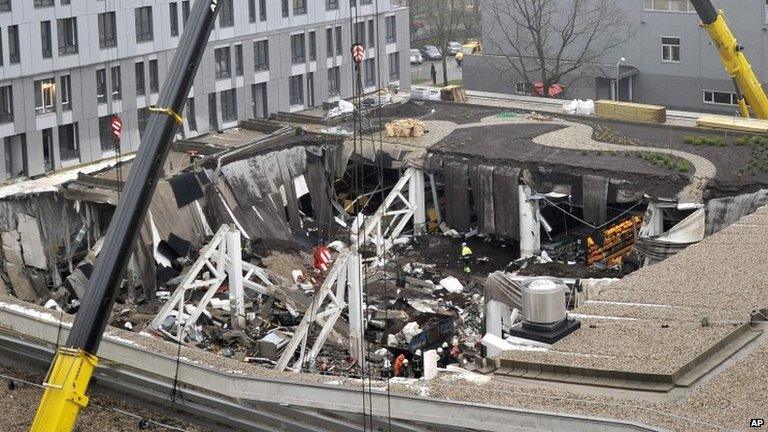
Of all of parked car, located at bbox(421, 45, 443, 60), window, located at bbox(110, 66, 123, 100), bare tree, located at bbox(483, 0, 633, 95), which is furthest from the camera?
parked car, located at bbox(421, 45, 443, 60)

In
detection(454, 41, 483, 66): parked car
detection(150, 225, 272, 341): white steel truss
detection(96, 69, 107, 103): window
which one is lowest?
detection(150, 225, 272, 341): white steel truss

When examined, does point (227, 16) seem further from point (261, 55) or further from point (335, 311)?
point (335, 311)

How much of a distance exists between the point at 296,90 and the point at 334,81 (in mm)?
1672

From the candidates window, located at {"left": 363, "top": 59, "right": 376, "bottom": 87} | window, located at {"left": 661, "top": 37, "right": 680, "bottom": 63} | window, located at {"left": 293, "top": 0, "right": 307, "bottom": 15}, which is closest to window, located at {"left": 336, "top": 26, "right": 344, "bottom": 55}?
window, located at {"left": 363, "top": 59, "right": 376, "bottom": 87}

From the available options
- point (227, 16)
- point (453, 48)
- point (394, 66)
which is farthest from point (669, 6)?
point (453, 48)

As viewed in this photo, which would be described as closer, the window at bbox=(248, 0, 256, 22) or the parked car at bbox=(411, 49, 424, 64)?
the window at bbox=(248, 0, 256, 22)

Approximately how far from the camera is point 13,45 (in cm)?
3738

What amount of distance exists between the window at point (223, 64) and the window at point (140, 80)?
7.99 feet

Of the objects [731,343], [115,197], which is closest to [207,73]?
[115,197]

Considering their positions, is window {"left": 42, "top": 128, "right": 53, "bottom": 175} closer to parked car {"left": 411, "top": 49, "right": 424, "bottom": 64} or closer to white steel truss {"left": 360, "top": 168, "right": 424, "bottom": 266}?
white steel truss {"left": 360, "top": 168, "right": 424, "bottom": 266}

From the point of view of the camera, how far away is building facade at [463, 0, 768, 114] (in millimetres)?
49375

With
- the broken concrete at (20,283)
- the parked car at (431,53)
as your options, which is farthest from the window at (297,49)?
the parked car at (431,53)

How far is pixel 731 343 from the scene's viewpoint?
2255 centimetres

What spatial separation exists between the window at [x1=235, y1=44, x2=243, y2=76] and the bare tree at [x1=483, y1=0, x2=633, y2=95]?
1240 cm
